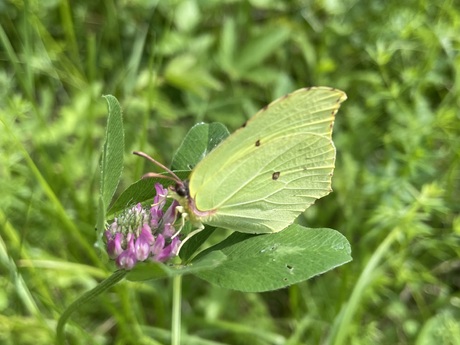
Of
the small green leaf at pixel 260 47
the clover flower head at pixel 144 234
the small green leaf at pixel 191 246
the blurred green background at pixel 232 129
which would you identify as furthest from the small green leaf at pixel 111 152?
the small green leaf at pixel 260 47

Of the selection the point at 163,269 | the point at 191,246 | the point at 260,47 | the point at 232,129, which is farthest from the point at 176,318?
the point at 260,47

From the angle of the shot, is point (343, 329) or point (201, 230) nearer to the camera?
point (201, 230)

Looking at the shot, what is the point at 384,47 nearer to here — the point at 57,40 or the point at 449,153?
the point at 449,153

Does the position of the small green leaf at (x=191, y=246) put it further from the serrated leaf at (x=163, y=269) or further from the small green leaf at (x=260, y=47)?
the small green leaf at (x=260, y=47)

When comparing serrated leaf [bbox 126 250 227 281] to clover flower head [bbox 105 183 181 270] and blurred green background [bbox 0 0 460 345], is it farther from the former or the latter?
blurred green background [bbox 0 0 460 345]

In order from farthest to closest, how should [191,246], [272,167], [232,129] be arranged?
[232,129], [272,167], [191,246]

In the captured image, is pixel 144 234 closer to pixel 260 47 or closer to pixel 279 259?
pixel 279 259

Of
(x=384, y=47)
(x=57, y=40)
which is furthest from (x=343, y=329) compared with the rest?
(x=57, y=40)
